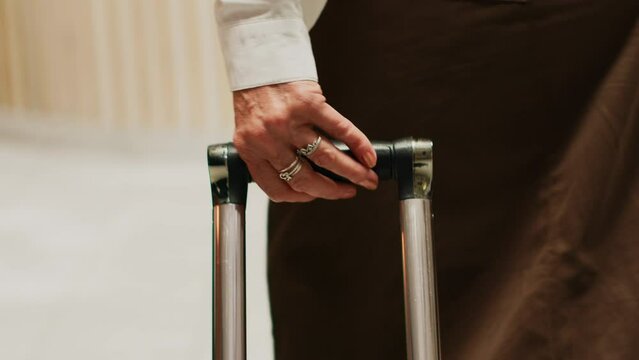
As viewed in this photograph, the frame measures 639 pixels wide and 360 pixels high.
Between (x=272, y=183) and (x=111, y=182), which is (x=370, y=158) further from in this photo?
(x=111, y=182)

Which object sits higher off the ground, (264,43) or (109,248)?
(264,43)

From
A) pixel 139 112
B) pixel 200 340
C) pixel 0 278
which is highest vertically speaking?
pixel 139 112

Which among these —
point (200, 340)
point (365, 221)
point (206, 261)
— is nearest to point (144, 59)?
point (206, 261)

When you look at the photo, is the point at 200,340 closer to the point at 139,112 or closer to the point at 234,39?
the point at 139,112

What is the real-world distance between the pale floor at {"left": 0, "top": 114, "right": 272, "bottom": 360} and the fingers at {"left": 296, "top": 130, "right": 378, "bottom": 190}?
62 centimetres

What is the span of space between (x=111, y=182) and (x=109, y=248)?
0.16 m

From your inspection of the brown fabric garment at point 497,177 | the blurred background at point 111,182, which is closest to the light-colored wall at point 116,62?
the blurred background at point 111,182

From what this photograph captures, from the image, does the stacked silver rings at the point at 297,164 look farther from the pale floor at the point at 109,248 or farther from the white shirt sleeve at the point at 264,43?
the pale floor at the point at 109,248

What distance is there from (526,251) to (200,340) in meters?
0.64

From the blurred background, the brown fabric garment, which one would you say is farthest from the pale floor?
the brown fabric garment

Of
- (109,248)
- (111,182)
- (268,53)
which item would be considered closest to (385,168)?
(268,53)

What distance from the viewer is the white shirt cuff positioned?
0.68m

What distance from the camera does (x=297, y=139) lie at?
66 cm

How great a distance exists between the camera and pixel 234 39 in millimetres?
703
